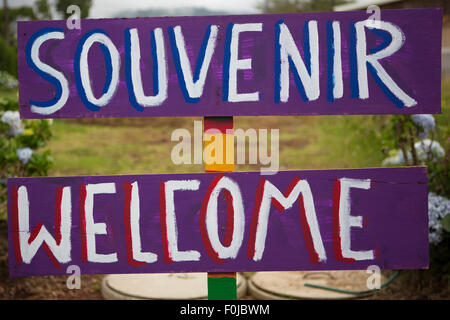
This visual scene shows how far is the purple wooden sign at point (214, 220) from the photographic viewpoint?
151cm

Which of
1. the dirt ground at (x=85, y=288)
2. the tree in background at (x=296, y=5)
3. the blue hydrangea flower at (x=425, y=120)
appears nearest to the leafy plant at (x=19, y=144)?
the dirt ground at (x=85, y=288)

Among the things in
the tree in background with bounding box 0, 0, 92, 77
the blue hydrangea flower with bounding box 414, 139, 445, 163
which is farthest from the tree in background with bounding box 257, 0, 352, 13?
the blue hydrangea flower with bounding box 414, 139, 445, 163

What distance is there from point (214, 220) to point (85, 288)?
5.18 ft

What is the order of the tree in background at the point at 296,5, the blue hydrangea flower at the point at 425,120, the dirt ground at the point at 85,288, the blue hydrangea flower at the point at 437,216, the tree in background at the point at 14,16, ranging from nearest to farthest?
the blue hydrangea flower at the point at 437,216, the dirt ground at the point at 85,288, the blue hydrangea flower at the point at 425,120, the tree in background at the point at 14,16, the tree in background at the point at 296,5

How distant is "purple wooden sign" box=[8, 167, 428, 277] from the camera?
59.5 inches

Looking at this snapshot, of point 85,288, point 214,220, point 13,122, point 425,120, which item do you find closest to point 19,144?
point 13,122

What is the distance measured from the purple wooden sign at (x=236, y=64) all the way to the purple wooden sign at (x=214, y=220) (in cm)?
23

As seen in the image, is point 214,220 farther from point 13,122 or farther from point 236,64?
point 13,122

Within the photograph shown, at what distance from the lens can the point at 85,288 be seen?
279cm

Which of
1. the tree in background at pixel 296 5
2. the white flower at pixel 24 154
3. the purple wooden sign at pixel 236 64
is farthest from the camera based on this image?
the tree in background at pixel 296 5

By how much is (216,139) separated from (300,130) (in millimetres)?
6202

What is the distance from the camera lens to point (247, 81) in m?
1.51

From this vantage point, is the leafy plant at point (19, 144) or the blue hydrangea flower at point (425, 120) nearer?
the blue hydrangea flower at point (425, 120)

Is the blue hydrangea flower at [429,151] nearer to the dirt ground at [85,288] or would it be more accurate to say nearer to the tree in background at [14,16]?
the dirt ground at [85,288]
